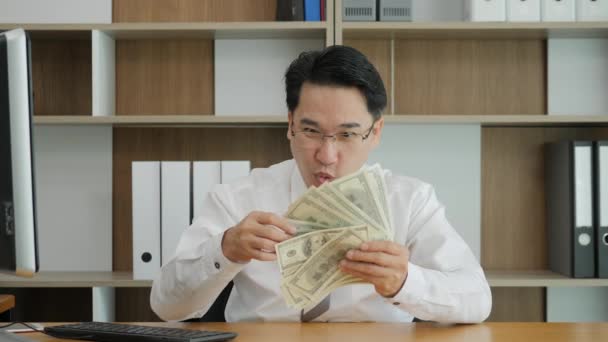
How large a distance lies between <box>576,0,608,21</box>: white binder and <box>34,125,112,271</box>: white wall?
169 cm

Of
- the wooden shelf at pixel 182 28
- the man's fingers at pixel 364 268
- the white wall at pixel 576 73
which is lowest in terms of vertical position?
the man's fingers at pixel 364 268

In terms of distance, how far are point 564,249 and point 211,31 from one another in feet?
4.61

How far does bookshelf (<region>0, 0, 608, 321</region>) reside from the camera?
2895 mm

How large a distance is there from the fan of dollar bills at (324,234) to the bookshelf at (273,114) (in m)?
1.44

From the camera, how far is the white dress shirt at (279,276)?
1588 mm

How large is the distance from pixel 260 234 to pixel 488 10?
1.54 m

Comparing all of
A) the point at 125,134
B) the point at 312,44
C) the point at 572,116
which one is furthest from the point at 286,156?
the point at 572,116

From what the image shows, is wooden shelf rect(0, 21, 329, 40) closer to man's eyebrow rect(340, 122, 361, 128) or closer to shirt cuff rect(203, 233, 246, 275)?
man's eyebrow rect(340, 122, 361, 128)

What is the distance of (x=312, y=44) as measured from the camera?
289 centimetres

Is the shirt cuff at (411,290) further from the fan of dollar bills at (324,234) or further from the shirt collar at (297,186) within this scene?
the shirt collar at (297,186)

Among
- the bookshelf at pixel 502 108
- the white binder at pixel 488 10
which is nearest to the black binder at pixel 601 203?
the bookshelf at pixel 502 108

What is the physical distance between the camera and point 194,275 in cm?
165

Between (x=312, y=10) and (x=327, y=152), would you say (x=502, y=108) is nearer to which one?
(x=312, y=10)

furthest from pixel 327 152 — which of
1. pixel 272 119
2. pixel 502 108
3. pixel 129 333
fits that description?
pixel 502 108
